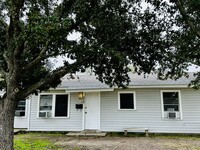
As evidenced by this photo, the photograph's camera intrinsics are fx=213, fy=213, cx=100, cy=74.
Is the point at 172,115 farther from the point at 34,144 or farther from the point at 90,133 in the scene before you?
the point at 34,144

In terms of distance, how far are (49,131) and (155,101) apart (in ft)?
21.4

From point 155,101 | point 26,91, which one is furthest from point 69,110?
point 26,91

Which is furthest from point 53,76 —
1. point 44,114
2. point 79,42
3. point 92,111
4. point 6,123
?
point 44,114

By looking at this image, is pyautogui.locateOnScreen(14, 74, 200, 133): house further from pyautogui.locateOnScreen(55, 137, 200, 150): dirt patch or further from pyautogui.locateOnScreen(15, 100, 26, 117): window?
pyautogui.locateOnScreen(55, 137, 200, 150): dirt patch

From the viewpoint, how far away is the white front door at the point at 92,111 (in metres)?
12.5

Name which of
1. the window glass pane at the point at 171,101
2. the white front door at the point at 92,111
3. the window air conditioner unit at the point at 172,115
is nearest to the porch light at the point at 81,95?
the white front door at the point at 92,111

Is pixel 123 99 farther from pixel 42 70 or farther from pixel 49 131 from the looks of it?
pixel 42 70

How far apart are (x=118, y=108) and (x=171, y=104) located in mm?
3056

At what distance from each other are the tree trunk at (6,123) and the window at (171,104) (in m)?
8.81

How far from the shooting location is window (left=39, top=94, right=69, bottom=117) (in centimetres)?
1294

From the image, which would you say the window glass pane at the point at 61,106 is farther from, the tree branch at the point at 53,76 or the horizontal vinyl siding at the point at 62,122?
the tree branch at the point at 53,76

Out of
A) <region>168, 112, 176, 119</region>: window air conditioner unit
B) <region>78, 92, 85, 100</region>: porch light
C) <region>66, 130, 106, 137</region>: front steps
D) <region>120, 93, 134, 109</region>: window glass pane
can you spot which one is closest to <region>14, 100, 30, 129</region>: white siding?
<region>66, 130, 106, 137</region>: front steps

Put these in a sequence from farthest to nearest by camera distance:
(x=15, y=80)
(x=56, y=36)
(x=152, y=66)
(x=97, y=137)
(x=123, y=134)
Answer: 1. (x=123, y=134)
2. (x=97, y=137)
3. (x=152, y=66)
4. (x=15, y=80)
5. (x=56, y=36)

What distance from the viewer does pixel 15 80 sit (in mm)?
5867
